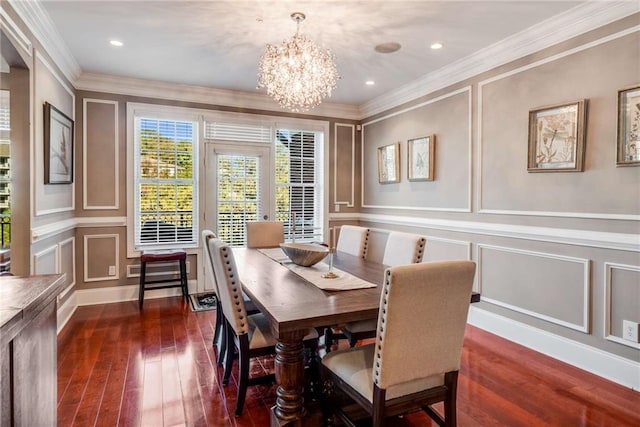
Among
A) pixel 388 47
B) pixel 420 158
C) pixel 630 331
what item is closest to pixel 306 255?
pixel 388 47

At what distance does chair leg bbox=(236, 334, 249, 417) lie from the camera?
6.58 feet

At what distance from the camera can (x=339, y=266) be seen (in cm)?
262

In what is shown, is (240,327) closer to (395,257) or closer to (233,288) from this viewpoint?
(233,288)

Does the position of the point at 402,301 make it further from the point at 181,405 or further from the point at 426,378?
the point at 181,405

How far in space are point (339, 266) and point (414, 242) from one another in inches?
22.2

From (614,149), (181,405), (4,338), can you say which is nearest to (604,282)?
(614,149)

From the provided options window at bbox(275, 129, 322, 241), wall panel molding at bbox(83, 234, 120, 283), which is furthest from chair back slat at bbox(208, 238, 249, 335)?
window at bbox(275, 129, 322, 241)

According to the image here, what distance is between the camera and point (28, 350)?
3.59 ft

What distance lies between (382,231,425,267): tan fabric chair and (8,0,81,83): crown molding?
3.06 m

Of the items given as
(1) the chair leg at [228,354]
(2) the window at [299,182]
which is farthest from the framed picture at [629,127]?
(2) the window at [299,182]

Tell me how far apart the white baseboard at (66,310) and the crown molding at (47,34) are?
231 cm

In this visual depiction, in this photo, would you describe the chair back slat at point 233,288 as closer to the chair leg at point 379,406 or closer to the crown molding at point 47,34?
the chair leg at point 379,406

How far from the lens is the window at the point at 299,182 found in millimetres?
5125

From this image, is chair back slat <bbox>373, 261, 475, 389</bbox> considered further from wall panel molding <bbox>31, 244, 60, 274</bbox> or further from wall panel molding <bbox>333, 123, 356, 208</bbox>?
wall panel molding <bbox>333, 123, 356, 208</bbox>
